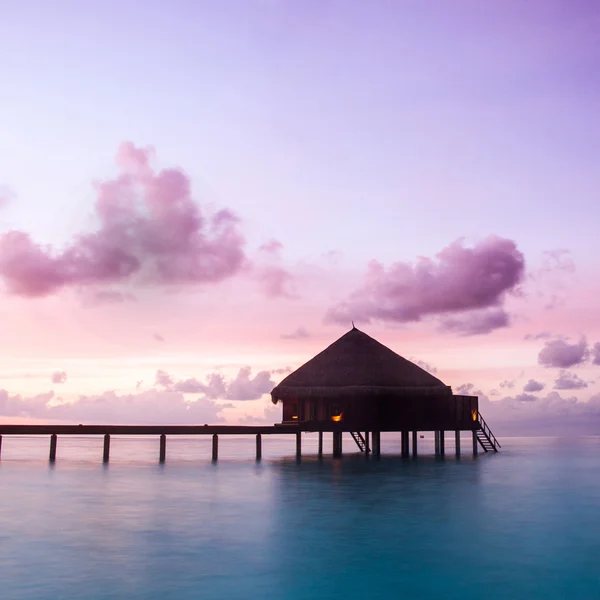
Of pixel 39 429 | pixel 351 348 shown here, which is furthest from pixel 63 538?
pixel 351 348

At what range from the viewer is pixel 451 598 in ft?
51.9

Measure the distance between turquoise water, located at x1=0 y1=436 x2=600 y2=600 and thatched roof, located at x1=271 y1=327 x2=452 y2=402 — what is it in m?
8.12

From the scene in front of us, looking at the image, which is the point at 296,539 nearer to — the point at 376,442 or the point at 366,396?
the point at 366,396

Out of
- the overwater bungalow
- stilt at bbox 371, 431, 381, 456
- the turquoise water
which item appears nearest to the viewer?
the turquoise water

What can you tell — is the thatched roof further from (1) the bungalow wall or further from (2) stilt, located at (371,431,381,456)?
(2) stilt, located at (371,431,381,456)

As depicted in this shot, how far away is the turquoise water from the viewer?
1700 cm

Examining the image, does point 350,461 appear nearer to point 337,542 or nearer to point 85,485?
point 85,485

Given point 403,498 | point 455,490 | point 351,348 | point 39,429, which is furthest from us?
point 351,348

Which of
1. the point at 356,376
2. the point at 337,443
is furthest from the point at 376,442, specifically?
the point at 356,376

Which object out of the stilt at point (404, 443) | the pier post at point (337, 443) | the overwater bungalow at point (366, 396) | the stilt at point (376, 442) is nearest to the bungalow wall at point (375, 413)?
the overwater bungalow at point (366, 396)

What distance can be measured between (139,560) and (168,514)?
9.35 metres

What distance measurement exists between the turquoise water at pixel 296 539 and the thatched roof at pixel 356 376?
26.6ft

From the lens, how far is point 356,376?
51438 millimetres

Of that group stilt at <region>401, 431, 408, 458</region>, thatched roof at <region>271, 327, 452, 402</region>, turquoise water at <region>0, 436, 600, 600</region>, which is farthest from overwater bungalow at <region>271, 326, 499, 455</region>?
turquoise water at <region>0, 436, 600, 600</region>
